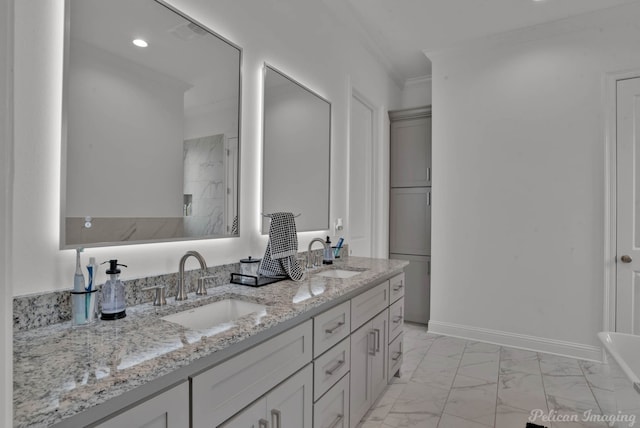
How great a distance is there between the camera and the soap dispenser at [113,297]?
1.14 m

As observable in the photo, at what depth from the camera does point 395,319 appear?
8.01 feet

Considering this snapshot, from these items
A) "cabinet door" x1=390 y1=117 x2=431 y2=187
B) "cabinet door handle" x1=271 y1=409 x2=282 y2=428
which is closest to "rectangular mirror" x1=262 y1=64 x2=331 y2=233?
"cabinet door handle" x1=271 y1=409 x2=282 y2=428

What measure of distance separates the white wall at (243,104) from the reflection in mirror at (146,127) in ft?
0.14

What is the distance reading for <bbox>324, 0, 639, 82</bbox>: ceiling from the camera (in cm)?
274

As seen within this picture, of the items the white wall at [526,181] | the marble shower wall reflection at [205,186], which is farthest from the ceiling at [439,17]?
the marble shower wall reflection at [205,186]

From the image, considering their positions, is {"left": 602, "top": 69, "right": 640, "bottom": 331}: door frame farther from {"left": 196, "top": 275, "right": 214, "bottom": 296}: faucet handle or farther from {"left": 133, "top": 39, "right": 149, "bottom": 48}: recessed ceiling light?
{"left": 133, "top": 39, "right": 149, "bottom": 48}: recessed ceiling light

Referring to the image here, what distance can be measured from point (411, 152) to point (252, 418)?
332cm

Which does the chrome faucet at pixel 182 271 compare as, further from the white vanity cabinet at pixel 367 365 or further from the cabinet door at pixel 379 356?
the cabinet door at pixel 379 356

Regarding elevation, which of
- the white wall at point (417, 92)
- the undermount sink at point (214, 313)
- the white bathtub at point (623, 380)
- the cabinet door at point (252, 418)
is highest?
the white wall at point (417, 92)

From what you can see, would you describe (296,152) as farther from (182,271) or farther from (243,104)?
Answer: (182,271)

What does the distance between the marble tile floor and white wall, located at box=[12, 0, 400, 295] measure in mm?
1246

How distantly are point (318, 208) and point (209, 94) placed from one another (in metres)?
1.20

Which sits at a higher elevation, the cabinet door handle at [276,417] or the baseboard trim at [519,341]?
the cabinet door handle at [276,417]

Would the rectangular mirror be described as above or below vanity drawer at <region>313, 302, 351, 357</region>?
above
